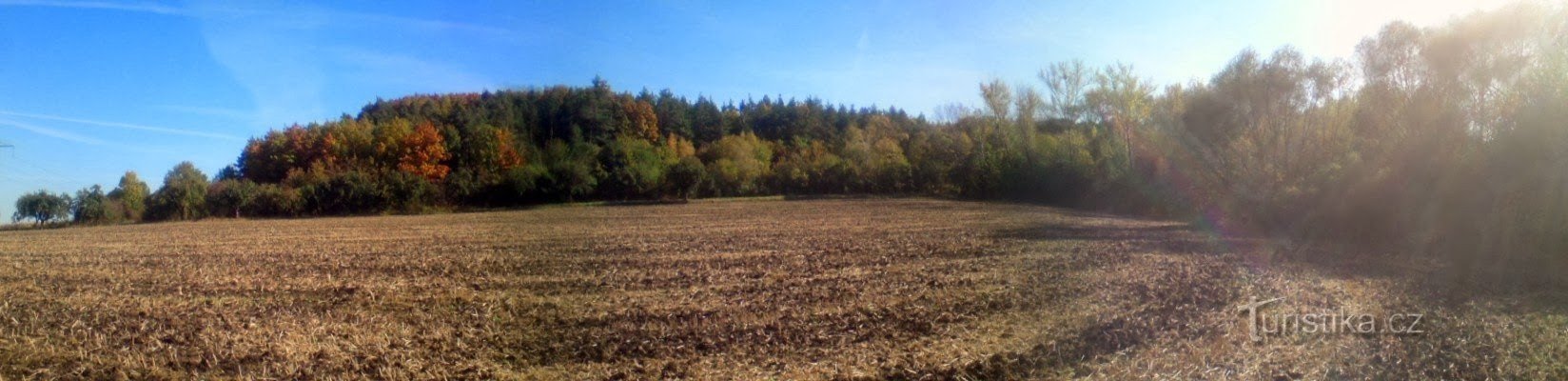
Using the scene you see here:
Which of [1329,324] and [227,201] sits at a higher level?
[227,201]

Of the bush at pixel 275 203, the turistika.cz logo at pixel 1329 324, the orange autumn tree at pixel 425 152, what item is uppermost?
the orange autumn tree at pixel 425 152

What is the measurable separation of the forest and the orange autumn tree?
122mm

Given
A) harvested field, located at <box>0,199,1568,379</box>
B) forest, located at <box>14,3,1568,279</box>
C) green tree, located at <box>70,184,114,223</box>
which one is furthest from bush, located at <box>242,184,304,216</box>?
harvested field, located at <box>0,199,1568,379</box>

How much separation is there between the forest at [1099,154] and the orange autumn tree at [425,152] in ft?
0.40

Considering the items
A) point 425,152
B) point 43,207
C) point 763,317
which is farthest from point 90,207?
point 763,317

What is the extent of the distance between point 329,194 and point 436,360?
132ft

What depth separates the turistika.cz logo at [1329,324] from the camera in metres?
Result: 6.23

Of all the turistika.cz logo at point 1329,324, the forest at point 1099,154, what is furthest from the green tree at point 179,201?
the turistika.cz logo at point 1329,324

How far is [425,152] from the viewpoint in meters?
47.2

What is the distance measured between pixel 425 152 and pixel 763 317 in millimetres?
45005

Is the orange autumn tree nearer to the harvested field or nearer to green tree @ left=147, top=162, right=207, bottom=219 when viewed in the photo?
green tree @ left=147, top=162, right=207, bottom=219

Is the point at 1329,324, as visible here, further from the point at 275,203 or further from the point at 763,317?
the point at 275,203

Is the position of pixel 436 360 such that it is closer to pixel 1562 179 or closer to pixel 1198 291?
pixel 1198 291

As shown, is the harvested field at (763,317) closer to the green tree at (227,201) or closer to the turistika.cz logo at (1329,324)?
the turistika.cz logo at (1329,324)
